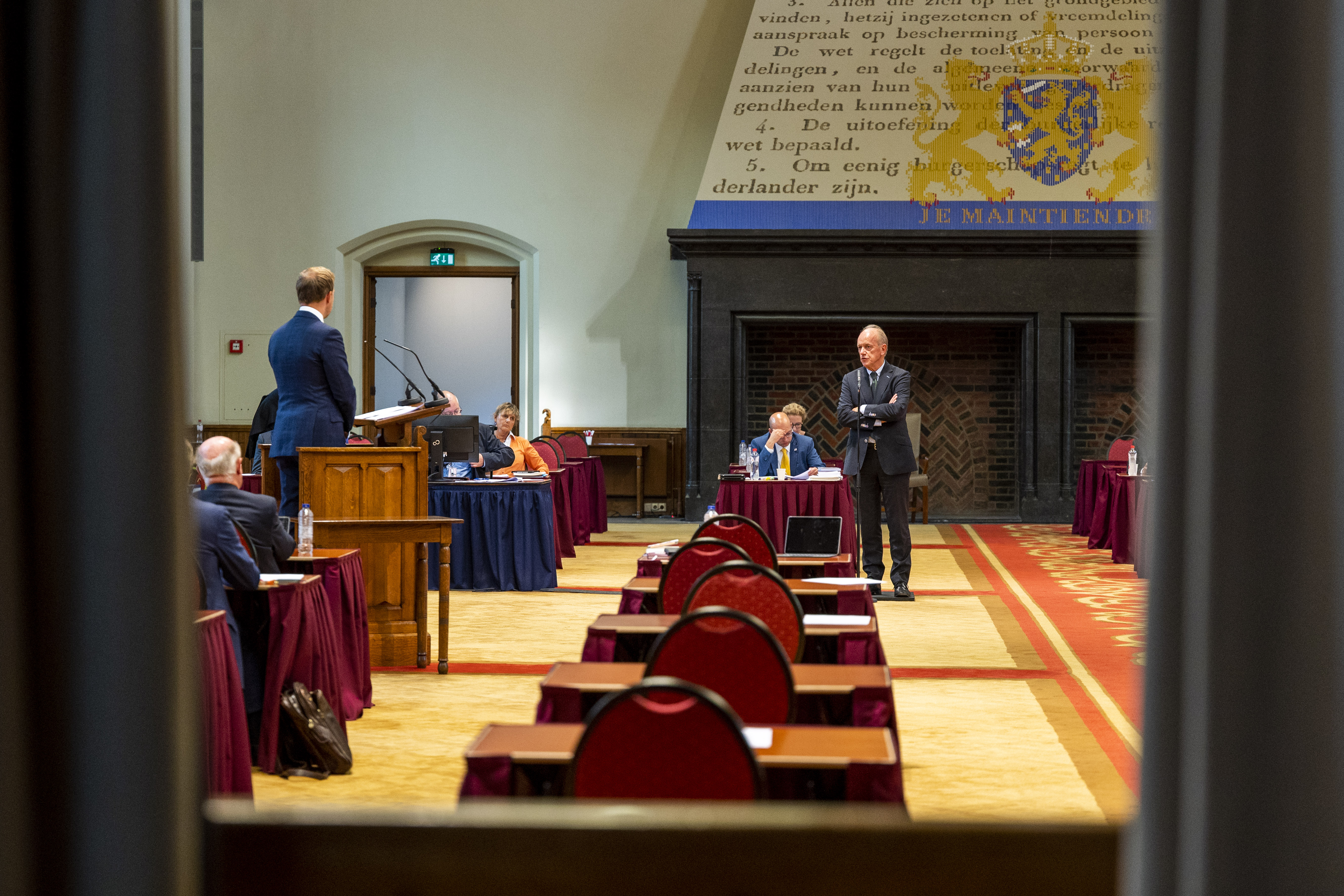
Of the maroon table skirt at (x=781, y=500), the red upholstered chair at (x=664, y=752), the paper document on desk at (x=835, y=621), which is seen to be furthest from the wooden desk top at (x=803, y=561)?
the maroon table skirt at (x=781, y=500)

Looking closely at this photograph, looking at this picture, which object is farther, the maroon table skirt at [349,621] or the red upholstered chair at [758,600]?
the maroon table skirt at [349,621]

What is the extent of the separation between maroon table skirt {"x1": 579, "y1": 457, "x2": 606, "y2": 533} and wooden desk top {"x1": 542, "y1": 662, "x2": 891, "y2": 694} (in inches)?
325

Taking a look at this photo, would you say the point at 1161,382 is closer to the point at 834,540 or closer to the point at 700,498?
the point at 834,540

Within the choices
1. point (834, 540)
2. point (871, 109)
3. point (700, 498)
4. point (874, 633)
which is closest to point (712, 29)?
point (871, 109)

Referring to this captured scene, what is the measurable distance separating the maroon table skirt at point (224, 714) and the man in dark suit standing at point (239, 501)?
0.89 metres

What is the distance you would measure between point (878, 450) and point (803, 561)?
2594 millimetres

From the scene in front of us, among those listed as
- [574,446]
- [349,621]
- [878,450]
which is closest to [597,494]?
[574,446]

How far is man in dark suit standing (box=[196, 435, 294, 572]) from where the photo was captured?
442 centimetres

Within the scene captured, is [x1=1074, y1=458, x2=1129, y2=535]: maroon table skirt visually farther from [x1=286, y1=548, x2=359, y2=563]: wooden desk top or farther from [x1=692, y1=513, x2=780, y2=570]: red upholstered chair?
[x1=286, y1=548, x2=359, y2=563]: wooden desk top

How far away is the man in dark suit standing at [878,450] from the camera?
24.1 ft

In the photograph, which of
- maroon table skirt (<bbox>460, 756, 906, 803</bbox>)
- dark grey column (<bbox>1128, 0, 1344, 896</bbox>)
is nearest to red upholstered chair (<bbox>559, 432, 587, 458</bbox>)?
maroon table skirt (<bbox>460, 756, 906, 803</bbox>)

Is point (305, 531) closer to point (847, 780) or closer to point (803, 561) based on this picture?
point (803, 561)

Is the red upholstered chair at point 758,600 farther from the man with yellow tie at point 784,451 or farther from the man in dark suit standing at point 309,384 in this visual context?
the man with yellow tie at point 784,451

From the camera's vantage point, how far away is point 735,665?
9.04 feet
